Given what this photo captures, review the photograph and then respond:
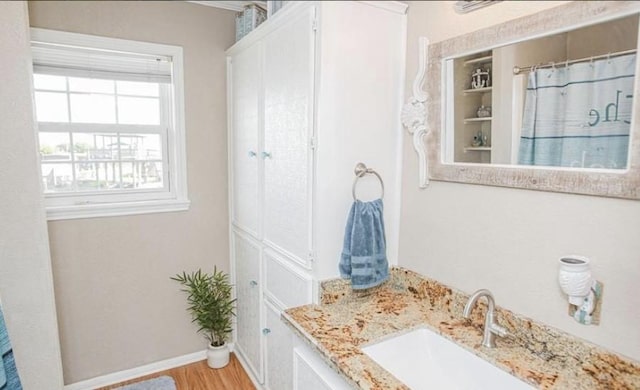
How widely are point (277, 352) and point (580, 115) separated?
1.66 meters

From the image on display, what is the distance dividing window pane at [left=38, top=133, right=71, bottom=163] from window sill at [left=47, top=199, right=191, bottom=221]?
0.96 ft

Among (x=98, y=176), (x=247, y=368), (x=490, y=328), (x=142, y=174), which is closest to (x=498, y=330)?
(x=490, y=328)

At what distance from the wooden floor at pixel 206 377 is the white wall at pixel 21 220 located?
868mm

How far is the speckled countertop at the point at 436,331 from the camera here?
107cm

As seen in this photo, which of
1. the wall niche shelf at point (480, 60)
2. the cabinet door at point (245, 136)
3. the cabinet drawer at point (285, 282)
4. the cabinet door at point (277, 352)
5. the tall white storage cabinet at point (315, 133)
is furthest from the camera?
the cabinet door at point (245, 136)

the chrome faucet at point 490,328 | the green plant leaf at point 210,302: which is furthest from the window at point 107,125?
the chrome faucet at point 490,328

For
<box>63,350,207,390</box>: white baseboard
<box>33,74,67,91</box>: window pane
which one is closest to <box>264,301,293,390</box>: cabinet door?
<box>63,350,207,390</box>: white baseboard

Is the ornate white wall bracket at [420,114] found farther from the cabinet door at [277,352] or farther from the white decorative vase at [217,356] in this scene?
the white decorative vase at [217,356]

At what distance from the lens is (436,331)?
138cm

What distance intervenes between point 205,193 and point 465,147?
1.73 metres

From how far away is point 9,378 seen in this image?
140 centimetres

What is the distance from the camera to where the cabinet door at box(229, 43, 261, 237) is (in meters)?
2.11

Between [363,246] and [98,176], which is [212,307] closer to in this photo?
[98,176]

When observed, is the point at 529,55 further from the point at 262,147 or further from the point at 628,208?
the point at 262,147
